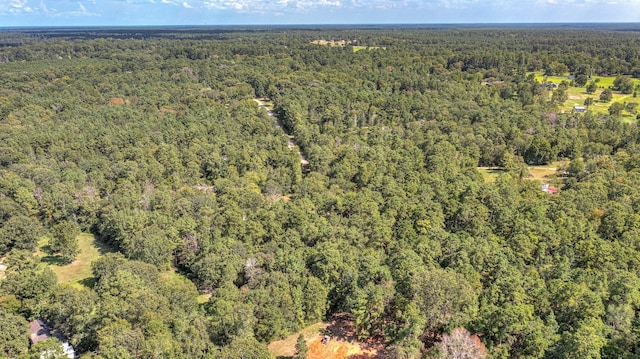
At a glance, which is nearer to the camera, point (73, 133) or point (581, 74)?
point (73, 133)

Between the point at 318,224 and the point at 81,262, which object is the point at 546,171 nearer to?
the point at 318,224

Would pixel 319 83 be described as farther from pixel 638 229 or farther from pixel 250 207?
pixel 638 229

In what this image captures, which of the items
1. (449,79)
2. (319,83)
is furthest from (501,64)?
(319,83)

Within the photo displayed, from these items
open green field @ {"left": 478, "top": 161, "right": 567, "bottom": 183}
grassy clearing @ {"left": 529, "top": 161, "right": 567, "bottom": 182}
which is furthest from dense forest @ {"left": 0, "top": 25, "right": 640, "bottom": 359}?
grassy clearing @ {"left": 529, "top": 161, "right": 567, "bottom": 182}

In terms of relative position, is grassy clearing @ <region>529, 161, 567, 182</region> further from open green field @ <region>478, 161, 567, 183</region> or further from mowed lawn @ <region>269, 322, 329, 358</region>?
mowed lawn @ <region>269, 322, 329, 358</region>

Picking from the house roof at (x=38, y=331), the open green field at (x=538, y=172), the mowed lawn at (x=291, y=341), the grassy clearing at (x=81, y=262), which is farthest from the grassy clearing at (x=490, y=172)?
the house roof at (x=38, y=331)

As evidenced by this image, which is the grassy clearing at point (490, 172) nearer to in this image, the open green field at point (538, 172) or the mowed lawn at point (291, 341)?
the open green field at point (538, 172)
